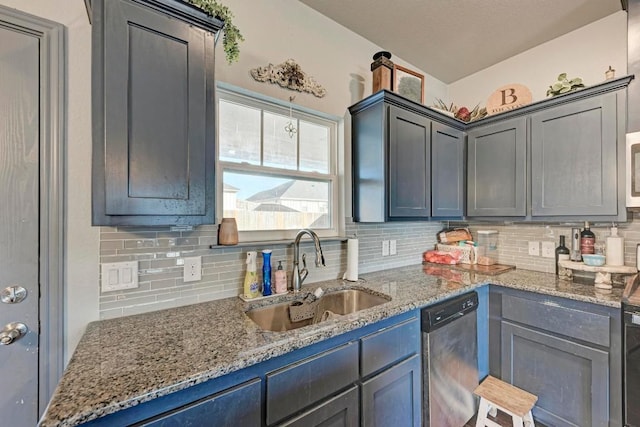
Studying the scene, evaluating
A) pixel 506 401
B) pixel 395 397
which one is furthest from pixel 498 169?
pixel 395 397

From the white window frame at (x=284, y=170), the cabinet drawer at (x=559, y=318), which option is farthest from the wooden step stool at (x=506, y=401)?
the white window frame at (x=284, y=170)

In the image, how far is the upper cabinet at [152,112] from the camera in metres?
0.96

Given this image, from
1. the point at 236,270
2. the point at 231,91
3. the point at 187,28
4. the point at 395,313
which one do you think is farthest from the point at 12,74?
the point at 395,313

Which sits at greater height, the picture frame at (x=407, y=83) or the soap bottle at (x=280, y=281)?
the picture frame at (x=407, y=83)

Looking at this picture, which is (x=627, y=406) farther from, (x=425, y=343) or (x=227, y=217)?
(x=227, y=217)

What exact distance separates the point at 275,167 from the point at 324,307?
0.95 m

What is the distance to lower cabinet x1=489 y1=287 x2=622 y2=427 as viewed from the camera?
4.77 ft

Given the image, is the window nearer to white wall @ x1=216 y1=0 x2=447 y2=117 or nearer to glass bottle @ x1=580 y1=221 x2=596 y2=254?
Answer: white wall @ x1=216 y1=0 x2=447 y2=117

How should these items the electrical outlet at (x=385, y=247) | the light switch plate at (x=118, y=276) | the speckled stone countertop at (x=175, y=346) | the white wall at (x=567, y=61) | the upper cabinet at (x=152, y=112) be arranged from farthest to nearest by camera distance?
Answer: the electrical outlet at (x=385, y=247), the white wall at (x=567, y=61), the light switch plate at (x=118, y=276), the upper cabinet at (x=152, y=112), the speckled stone countertop at (x=175, y=346)

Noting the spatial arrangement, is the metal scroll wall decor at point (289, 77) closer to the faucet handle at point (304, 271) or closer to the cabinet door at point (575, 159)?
the faucet handle at point (304, 271)

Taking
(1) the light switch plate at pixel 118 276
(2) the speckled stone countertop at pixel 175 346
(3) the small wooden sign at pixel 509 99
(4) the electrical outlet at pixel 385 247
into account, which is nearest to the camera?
(2) the speckled stone countertop at pixel 175 346

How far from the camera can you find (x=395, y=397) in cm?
133

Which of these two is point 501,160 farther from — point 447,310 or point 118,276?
point 118,276

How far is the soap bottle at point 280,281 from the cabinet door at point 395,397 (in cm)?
65
